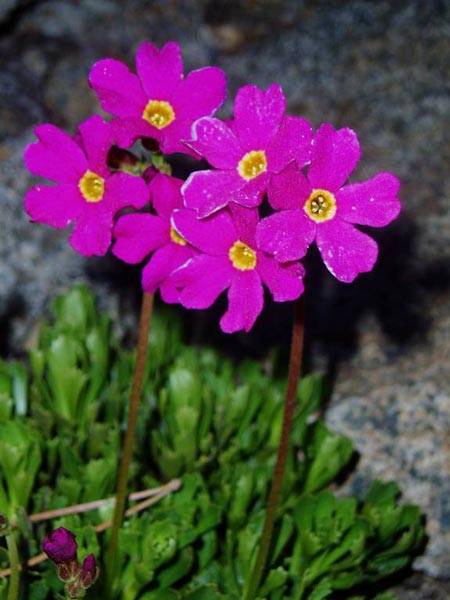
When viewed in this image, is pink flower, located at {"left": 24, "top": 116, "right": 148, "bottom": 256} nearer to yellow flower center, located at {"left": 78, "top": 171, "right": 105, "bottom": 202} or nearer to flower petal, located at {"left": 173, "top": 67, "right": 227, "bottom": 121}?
yellow flower center, located at {"left": 78, "top": 171, "right": 105, "bottom": 202}

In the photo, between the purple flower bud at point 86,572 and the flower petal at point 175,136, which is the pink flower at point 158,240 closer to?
the flower petal at point 175,136

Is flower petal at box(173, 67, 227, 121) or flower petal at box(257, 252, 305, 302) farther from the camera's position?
flower petal at box(173, 67, 227, 121)

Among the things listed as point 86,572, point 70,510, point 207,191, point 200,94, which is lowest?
point 70,510

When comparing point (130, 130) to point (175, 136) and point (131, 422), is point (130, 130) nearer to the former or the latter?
point (175, 136)

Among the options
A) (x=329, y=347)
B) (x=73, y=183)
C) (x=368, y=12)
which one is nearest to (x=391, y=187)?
(x=73, y=183)

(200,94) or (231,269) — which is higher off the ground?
(200,94)

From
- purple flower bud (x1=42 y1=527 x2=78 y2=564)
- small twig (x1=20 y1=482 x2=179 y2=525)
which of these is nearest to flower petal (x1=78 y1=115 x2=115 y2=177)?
purple flower bud (x1=42 y1=527 x2=78 y2=564)

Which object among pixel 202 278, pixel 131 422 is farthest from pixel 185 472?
pixel 202 278

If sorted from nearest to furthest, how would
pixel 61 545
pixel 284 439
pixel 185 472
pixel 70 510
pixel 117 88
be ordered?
1. pixel 61 545
2. pixel 117 88
3. pixel 284 439
4. pixel 70 510
5. pixel 185 472
